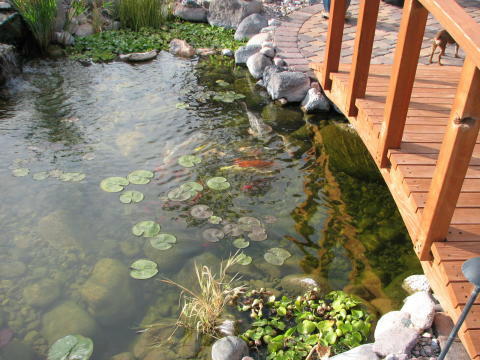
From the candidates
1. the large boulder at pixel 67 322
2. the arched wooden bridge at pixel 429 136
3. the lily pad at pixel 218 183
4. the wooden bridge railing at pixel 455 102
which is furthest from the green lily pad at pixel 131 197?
the wooden bridge railing at pixel 455 102

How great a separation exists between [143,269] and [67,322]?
0.64 metres

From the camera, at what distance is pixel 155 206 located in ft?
13.5

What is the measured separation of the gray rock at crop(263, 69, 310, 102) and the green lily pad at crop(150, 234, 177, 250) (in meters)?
2.79

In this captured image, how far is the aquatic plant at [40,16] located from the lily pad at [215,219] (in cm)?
495

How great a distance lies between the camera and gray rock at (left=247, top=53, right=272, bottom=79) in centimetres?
648

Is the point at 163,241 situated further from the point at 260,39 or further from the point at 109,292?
the point at 260,39

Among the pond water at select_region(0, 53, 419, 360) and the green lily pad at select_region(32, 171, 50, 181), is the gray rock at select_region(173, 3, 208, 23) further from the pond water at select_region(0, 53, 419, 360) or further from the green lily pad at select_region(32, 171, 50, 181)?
the green lily pad at select_region(32, 171, 50, 181)

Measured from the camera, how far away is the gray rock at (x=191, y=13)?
28.8ft

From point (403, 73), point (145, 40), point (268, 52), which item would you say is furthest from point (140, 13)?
point (403, 73)

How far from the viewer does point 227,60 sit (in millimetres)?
7172

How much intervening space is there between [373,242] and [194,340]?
66.4 inches

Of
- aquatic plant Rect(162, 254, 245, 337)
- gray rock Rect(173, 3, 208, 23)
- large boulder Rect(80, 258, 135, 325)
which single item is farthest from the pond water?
gray rock Rect(173, 3, 208, 23)

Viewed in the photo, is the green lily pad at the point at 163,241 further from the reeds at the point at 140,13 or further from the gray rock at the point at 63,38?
the reeds at the point at 140,13

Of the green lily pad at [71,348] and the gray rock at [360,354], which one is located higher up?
the gray rock at [360,354]
